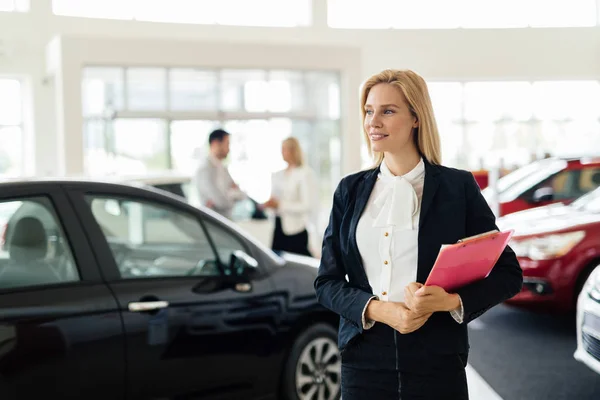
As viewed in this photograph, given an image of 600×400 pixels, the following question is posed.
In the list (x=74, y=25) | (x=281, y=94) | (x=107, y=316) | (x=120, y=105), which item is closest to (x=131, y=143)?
(x=120, y=105)

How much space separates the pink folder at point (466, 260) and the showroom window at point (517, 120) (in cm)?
1990

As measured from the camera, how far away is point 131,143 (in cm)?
1524

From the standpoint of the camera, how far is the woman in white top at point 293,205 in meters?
7.69

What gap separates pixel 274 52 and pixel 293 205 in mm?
8112

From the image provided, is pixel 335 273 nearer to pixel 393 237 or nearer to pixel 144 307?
pixel 393 237

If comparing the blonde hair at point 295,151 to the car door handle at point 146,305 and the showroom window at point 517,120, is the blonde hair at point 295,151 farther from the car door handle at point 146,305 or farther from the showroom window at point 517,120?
the showroom window at point 517,120

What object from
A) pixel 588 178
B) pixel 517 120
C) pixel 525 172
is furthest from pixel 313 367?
pixel 517 120

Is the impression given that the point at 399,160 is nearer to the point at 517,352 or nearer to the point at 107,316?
the point at 107,316

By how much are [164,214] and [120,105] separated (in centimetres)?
1098

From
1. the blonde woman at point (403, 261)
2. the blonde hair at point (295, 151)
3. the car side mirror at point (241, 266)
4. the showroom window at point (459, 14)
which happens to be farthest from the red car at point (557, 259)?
the showroom window at point (459, 14)

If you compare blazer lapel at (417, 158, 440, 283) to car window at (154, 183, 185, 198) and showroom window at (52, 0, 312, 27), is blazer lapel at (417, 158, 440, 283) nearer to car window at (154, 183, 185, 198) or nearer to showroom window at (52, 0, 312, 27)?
car window at (154, 183, 185, 198)

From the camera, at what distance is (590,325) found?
488 cm

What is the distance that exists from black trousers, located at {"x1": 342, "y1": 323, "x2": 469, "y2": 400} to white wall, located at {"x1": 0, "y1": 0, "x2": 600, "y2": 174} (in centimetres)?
1252

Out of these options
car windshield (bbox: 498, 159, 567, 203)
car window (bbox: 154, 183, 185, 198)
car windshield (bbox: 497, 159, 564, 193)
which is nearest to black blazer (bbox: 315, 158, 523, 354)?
car window (bbox: 154, 183, 185, 198)
